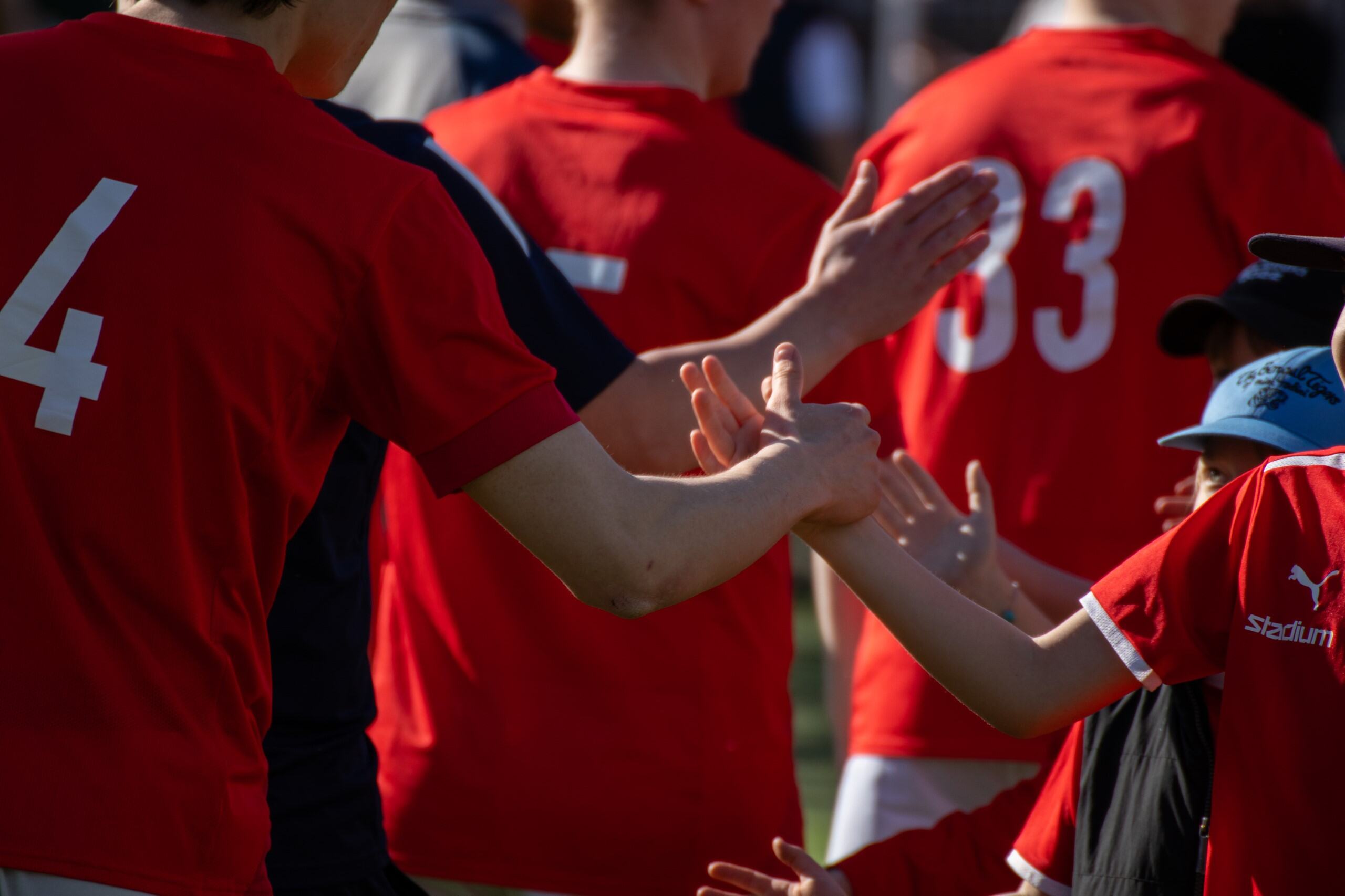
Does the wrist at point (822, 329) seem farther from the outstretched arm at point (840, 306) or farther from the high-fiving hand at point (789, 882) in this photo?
the high-fiving hand at point (789, 882)

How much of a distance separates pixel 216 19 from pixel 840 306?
40.9 inches

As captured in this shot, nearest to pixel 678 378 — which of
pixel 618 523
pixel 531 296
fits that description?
pixel 531 296

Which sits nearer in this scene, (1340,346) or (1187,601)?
(1340,346)

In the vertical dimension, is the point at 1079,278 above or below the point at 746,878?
above

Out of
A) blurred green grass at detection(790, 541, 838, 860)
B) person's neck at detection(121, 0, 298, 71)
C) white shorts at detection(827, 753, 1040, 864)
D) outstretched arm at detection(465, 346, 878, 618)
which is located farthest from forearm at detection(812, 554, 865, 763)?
person's neck at detection(121, 0, 298, 71)

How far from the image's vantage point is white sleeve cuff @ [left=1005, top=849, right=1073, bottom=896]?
2.16m

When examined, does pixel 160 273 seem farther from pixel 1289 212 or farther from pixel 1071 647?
pixel 1289 212

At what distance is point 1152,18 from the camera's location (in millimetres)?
3389

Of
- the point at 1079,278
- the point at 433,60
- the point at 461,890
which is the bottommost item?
the point at 461,890

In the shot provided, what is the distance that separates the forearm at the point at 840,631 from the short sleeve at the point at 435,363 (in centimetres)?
186

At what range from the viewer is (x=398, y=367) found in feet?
5.42

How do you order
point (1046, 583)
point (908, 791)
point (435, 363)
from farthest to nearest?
1. point (908, 791)
2. point (1046, 583)
3. point (435, 363)

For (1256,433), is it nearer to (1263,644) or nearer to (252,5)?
(1263,644)

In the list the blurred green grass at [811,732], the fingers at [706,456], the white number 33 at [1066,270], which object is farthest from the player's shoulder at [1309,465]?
the blurred green grass at [811,732]
